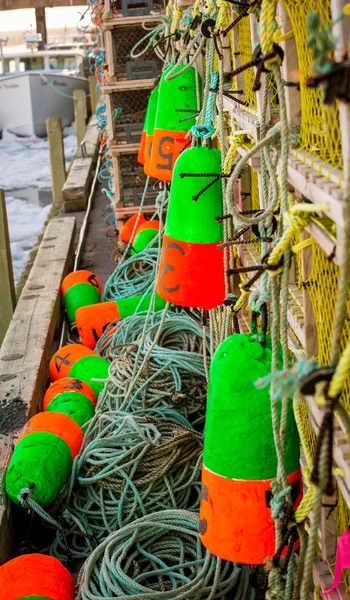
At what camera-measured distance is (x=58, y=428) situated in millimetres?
4043

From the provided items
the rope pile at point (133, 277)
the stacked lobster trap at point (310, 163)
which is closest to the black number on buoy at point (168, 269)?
the stacked lobster trap at point (310, 163)

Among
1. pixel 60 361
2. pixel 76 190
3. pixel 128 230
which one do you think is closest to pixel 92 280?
pixel 128 230

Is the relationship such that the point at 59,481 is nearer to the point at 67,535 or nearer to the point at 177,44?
the point at 67,535

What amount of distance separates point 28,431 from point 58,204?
28.8 ft

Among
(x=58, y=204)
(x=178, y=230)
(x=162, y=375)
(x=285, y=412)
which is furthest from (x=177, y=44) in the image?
(x=58, y=204)

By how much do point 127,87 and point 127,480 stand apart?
15.1 ft

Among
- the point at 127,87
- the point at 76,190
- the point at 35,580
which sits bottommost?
the point at 76,190

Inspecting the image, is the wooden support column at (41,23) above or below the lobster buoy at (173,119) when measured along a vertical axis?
above

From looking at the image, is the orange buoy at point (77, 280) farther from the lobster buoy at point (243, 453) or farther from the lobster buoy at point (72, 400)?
the lobster buoy at point (243, 453)

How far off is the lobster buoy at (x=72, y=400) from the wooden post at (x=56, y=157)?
8292 mm

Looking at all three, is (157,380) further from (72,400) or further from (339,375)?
(339,375)

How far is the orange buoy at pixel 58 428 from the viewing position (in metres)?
4.00

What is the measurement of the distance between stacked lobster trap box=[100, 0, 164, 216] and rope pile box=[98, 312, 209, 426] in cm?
320

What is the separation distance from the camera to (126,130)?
24.8 ft
